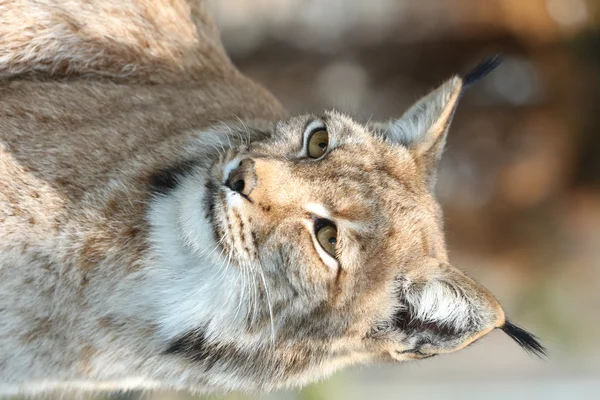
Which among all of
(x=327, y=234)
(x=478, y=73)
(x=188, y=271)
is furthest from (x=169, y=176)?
(x=478, y=73)

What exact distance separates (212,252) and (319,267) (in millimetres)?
375

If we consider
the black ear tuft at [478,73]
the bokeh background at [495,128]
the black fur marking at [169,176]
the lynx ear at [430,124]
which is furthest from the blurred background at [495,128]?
the black fur marking at [169,176]

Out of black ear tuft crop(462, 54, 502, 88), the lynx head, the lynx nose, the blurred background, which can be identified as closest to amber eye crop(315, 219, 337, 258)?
the lynx head

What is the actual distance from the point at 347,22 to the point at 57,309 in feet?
15.5

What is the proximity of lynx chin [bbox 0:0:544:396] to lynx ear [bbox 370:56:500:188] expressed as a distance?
1cm

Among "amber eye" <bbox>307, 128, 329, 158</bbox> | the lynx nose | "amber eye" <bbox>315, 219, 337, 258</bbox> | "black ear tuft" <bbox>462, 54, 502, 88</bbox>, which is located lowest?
"amber eye" <bbox>315, 219, 337, 258</bbox>

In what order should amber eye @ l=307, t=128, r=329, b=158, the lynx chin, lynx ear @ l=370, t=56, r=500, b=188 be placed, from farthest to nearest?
lynx ear @ l=370, t=56, r=500, b=188 < amber eye @ l=307, t=128, r=329, b=158 < the lynx chin

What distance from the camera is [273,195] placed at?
8.21ft

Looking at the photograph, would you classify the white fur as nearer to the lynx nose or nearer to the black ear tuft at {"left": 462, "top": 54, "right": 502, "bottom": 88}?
the lynx nose

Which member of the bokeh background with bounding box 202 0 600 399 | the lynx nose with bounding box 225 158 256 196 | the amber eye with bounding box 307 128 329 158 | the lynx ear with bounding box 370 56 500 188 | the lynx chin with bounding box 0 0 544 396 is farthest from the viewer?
the bokeh background with bounding box 202 0 600 399

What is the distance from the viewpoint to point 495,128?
7145 mm

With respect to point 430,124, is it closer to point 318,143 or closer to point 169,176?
point 318,143

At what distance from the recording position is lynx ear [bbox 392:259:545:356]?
2492mm

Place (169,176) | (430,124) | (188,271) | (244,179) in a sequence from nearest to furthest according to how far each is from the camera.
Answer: (244,179) → (188,271) → (169,176) → (430,124)
